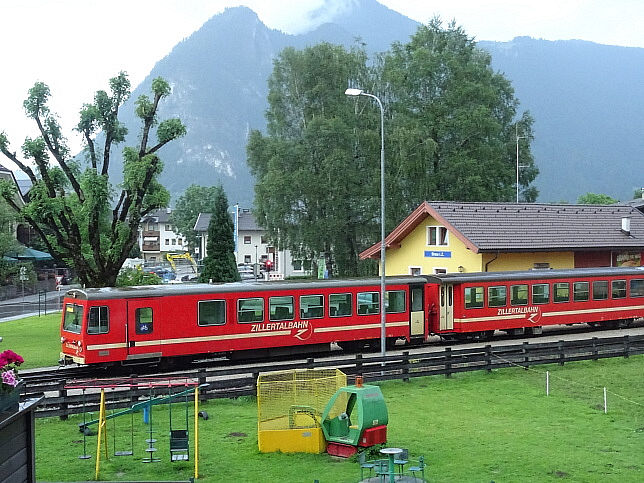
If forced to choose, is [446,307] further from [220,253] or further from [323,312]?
[220,253]

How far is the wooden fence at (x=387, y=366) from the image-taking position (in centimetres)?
1744

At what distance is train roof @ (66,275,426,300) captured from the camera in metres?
22.3

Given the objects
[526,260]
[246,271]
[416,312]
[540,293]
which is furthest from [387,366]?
[246,271]

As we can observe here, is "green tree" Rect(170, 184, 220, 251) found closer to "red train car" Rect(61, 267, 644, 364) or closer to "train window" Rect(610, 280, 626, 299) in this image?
"train window" Rect(610, 280, 626, 299)

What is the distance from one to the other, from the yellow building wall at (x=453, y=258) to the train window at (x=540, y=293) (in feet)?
17.7

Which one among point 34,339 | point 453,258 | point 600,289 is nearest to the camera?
point 600,289

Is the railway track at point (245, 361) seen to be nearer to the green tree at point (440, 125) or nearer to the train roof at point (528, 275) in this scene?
the train roof at point (528, 275)

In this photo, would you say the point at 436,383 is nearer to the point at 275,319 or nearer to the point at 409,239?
the point at 275,319

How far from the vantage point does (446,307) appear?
28.8 m

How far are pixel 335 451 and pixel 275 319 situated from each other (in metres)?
Result: 10.7

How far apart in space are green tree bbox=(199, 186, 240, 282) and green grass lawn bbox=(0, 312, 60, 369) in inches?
400

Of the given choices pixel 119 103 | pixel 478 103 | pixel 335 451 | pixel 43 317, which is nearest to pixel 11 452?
pixel 335 451

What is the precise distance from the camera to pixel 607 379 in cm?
2155

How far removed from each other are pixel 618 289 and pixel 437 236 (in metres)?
9.38
